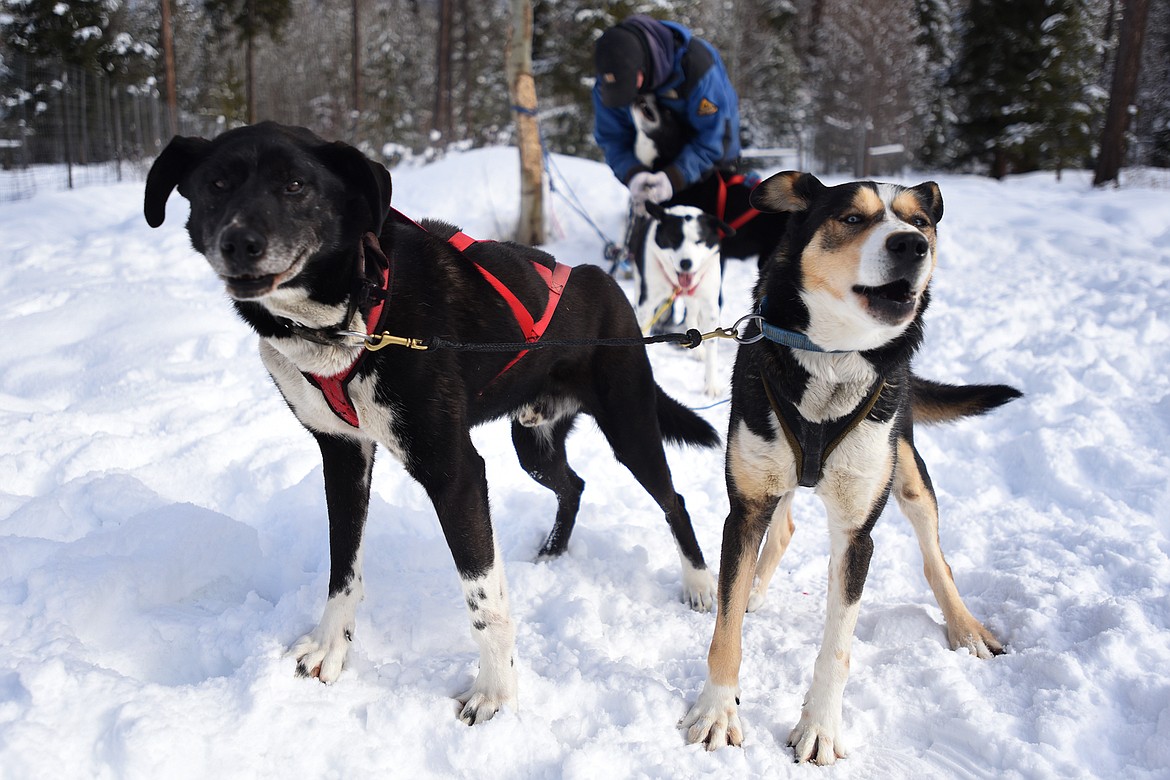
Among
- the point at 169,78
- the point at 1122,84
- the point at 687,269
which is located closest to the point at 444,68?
the point at 169,78

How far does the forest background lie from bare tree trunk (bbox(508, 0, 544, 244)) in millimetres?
5873

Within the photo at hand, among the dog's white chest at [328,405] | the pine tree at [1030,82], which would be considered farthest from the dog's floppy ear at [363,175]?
the pine tree at [1030,82]

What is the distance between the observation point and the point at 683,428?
3.31m

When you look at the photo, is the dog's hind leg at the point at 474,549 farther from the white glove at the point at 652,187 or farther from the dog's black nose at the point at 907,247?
the white glove at the point at 652,187

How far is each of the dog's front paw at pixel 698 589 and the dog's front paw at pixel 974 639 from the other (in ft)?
2.82

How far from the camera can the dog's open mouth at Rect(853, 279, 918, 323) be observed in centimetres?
200

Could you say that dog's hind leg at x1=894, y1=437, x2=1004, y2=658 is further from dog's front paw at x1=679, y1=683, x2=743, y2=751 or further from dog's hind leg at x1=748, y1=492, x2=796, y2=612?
dog's front paw at x1=679, y1=683, x2=743, y2=751

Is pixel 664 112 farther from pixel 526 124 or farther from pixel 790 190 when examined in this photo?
pixel 790 190

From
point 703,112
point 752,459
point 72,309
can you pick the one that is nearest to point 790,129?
point 703,112

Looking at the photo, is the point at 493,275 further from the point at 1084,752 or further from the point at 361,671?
the point at 1084,752

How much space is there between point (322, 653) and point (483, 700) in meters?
0.56

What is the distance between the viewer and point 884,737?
7.32 feet

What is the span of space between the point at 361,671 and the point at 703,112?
5092 mm

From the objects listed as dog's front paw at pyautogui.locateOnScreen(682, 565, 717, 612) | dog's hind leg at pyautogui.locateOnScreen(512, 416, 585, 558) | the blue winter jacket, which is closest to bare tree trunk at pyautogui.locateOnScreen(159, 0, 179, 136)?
the blue winter jacket
